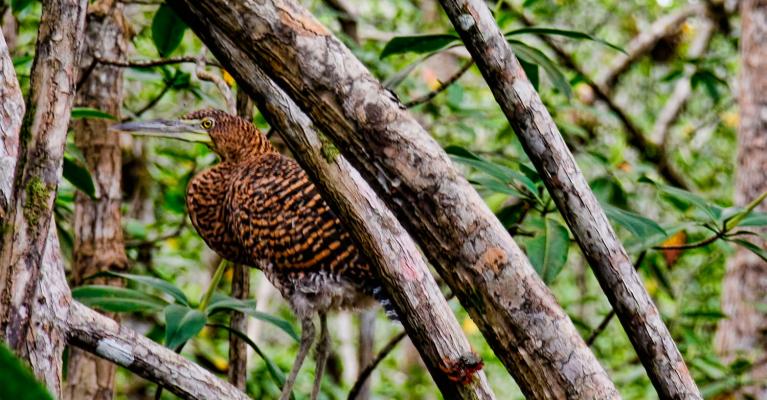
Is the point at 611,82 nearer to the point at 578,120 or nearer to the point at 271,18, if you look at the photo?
the point at 578,120

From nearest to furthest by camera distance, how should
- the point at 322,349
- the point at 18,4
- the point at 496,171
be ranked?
1. the point at 496,171
2. the point at 18,4
3. the point at 322,349

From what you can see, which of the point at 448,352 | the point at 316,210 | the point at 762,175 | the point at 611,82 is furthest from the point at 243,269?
the point at 611,82

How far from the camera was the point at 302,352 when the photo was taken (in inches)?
86.0

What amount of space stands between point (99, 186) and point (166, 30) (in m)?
0.40

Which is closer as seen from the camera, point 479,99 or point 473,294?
point 473,294

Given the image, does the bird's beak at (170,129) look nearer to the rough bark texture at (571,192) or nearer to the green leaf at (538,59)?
the green leaf at (538,59)

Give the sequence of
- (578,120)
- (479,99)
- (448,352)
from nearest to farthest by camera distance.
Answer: (448,352) < (578,120) < (479,99)

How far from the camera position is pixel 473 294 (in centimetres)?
114

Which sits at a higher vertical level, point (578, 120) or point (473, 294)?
point (578, 120)

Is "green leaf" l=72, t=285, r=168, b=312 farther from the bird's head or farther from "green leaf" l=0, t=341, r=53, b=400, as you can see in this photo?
"green leaf" l=0, t=341, r=53, b=400

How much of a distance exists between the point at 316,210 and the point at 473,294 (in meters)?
0.89

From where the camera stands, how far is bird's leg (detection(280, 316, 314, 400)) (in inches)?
82.2

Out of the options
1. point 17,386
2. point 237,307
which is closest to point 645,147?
point 237,307

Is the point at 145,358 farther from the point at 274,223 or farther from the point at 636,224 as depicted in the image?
the point at 636,224
